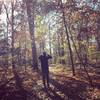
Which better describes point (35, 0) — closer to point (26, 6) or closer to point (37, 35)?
point (26, 6)

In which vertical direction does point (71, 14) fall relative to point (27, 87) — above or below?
above

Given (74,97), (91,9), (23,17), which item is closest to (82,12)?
(91,9)

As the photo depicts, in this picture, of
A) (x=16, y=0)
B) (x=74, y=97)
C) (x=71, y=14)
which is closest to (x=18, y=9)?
(x=16, y=0)

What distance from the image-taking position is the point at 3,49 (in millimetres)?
25875

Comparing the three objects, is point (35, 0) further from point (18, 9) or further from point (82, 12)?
point (82, 12)

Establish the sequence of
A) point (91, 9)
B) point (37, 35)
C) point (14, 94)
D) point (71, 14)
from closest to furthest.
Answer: point (14, 94) → point (91, 9) → point (71, 14) → point (37, 35)

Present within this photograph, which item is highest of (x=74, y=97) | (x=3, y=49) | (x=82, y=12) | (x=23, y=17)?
(x=23, y=17)

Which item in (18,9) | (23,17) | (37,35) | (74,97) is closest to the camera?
(74,97)

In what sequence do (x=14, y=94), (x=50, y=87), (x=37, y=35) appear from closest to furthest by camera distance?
Answer: (x=14, y=94) → (x=50, y=87) → (x=37, y=35)

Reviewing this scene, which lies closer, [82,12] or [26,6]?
[82,12]

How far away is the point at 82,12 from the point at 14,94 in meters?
10.6

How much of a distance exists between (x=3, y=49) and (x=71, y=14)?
25.8 feet

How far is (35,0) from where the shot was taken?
3222 centimetres

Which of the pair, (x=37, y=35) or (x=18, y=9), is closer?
(x=18, y=9)
